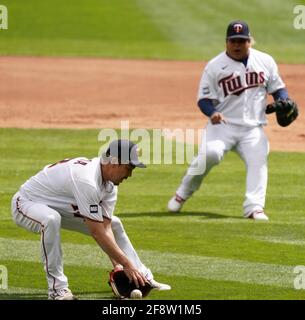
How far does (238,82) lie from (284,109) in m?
0.58

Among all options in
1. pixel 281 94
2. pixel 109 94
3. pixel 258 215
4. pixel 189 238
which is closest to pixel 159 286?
pixel 189 238

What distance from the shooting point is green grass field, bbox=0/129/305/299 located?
977cm

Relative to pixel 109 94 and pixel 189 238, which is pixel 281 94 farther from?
pixel 109 94

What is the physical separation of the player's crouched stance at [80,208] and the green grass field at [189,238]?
0.31 metres

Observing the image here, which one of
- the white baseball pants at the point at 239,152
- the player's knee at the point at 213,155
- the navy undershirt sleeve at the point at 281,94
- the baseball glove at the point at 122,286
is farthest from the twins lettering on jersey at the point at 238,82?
the baseball glove at the point at 122,286

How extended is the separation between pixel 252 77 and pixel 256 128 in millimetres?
579

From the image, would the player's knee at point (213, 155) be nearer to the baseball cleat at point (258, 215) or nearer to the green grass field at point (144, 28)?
the baseball cleat at point (258, 215)

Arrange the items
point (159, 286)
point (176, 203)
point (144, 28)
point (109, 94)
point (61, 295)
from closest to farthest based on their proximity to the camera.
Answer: point (61, 295)
point (159, 286)
point (176, 203)
point (109, 94)
point (144, 28)

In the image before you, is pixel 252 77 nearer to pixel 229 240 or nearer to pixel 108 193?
pixel 229 240

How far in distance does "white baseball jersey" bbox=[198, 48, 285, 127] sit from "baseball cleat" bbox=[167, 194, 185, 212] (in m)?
1.02

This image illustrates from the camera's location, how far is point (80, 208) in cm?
898

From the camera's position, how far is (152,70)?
2527 cm
